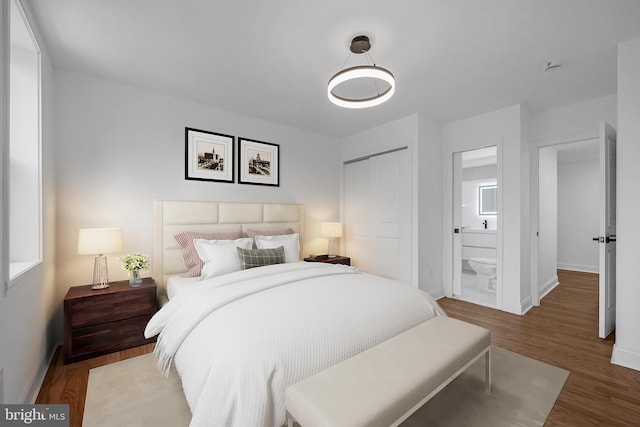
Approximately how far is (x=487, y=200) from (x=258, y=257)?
5.54 metres

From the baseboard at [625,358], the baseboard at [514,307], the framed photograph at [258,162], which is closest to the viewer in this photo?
the baseboard at [625,358]

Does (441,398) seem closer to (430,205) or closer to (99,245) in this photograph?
(430,205)

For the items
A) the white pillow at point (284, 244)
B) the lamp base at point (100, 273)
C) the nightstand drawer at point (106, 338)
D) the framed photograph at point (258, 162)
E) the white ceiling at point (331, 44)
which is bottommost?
the nightstand drawer at point (106, 338)

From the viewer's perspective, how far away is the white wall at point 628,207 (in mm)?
2184

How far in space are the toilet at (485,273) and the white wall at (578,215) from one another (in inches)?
118

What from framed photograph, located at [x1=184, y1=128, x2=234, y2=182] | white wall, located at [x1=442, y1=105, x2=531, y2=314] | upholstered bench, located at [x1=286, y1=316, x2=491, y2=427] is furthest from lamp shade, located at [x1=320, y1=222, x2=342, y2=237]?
upholstered bench, located at [x1=286, y1=316, x2=491, y2=427]

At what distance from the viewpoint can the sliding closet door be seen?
3.87m

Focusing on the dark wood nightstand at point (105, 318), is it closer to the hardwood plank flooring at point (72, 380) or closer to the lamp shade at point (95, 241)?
the hardwood plank flooring at point (72, 380)

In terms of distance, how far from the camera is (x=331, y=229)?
418 centimetres

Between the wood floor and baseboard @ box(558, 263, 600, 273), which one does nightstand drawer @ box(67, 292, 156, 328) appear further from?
baseboard @ box(558, 263, 600, 273)

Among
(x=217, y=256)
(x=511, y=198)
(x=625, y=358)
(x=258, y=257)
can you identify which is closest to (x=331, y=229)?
(x=258, y=257)

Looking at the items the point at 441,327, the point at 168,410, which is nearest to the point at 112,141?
the point at 168,410

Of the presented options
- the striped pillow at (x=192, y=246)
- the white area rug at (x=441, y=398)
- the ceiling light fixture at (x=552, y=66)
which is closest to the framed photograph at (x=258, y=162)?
the striped pillow at (x=192, y=246)

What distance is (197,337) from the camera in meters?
1.51
